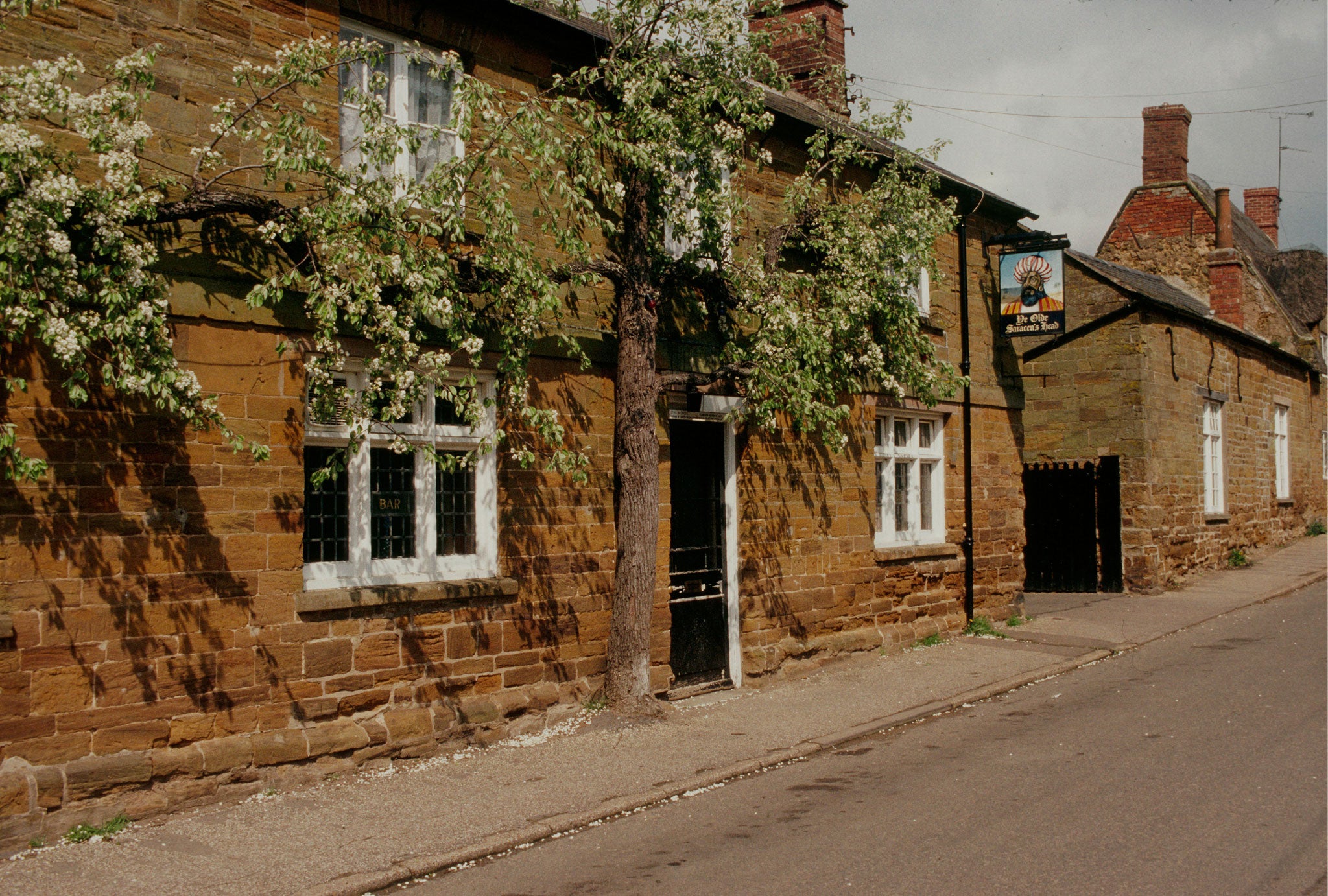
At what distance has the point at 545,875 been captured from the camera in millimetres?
5859

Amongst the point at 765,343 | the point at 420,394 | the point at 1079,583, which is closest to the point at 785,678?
the point at 765,343

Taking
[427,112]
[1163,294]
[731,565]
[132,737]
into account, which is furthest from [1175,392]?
[132,737]

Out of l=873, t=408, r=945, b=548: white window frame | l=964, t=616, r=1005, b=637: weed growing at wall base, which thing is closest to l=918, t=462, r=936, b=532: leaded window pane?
l=873, t=408, r=945, b=548: white window frame

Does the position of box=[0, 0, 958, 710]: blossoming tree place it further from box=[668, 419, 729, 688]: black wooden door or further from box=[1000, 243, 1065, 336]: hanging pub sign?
box=[1000, 243, 1065, 336]: hanging pub sign

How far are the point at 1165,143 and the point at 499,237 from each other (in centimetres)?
2349

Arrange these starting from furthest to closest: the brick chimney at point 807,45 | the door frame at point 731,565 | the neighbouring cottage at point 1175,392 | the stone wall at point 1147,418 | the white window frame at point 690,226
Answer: the neighbouring cottage at point 1175,392
the stone wall at point 1147,418
the brick chimney at point 807,45
the door frame at point 731,565
the white window frame at point 690,226

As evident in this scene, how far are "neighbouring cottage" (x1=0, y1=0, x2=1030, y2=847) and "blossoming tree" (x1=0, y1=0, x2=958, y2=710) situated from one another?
30 cm

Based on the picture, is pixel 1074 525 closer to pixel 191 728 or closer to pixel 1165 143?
pixel 1165 143

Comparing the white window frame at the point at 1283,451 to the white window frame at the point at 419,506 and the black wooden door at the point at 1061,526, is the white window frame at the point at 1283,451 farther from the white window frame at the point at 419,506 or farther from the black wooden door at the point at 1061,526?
the white window frame at the point at 419,506

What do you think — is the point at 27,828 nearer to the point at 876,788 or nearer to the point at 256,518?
the point at 256,518

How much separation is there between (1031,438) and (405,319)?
1612cm

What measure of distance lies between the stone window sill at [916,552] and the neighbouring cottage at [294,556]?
1.86 metres

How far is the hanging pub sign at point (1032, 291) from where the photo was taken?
14.8 meters

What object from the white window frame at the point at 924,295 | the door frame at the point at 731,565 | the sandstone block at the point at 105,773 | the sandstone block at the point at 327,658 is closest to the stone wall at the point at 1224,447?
the white window frame at the point at 924,295
